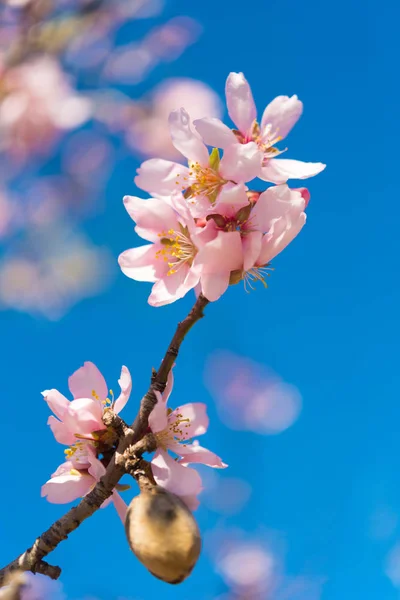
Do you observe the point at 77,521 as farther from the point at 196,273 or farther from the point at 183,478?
the point at 196,273

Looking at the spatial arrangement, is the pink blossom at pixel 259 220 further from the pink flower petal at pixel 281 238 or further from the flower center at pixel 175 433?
the flower center at pixel 175 433

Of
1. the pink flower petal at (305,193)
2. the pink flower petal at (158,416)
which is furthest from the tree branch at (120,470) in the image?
the pink flower petal at (305,193)

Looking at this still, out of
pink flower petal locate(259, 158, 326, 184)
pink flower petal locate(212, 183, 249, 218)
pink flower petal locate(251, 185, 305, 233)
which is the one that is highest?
pink flower petal locate(259, 158, 326, 184)

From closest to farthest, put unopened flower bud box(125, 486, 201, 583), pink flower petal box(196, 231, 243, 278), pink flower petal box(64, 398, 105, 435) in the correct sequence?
unopened flower bud box(125, 486, 201, 583)
pink flower petal box(196, 231, 243, 278)
pink flower petal box(64, 398, 105, 435)

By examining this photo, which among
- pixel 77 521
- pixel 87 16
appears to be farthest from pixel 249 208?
pixel 87 16

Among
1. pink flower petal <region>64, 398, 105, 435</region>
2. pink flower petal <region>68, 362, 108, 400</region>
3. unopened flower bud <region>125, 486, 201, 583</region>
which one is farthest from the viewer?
pink flower petal <region>68, 362, 108, 400</region>

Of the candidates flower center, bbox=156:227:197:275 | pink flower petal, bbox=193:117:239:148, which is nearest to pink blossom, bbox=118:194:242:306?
flower center, bbox=156:227:197:275

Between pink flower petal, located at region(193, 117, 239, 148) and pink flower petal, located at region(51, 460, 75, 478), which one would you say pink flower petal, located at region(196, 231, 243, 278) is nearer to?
pink flower petal, located at region(193, 117, 239, 148)

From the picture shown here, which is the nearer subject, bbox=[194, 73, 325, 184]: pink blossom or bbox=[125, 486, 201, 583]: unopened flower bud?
bbox=[125, 486, 201, 583]: unopened flower bud

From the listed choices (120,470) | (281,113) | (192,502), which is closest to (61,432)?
(120,470)
